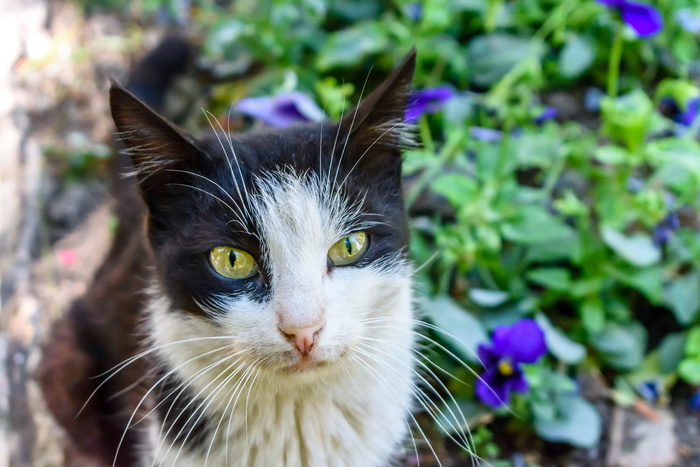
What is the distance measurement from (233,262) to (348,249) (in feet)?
0.78

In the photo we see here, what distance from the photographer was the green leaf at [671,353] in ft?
6.10

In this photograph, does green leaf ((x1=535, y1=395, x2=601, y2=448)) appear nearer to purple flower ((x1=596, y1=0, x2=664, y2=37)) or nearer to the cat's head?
the cat's head

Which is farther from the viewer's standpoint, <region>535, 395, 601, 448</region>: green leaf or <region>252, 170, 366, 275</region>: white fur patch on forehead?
<region>535, 395, 601, 448</region>: green leaf

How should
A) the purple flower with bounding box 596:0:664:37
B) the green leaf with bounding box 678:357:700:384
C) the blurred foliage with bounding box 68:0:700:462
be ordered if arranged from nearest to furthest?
1. the green leaf with bounding box 678:357:700:384
2. the blurred foliage with bounding box 68:0:700:462
3. the purple flower with bounding box 596:0:664:37

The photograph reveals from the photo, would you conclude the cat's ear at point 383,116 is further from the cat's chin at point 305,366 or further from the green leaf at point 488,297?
the green leaf at point 488,297

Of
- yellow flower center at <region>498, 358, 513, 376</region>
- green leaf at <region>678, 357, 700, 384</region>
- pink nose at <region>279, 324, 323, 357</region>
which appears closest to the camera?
pink nose at <region>279, 324, 323, 357</region>

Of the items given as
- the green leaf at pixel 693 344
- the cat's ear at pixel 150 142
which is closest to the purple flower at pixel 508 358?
the green leaf at pixel 693 344

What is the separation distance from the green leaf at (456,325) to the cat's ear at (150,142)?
836 millimetres

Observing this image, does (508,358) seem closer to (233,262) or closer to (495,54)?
(233,262)

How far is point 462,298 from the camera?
6.49 feet

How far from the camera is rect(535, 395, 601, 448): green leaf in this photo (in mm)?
1663

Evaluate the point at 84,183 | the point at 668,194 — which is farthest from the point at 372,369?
the point at 84,183

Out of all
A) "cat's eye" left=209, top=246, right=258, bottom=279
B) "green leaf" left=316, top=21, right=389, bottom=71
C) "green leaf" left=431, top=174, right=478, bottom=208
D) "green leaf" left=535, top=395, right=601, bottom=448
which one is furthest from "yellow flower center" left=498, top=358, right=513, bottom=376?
"green leaf" left=316, top=21, right=389, bottom=71

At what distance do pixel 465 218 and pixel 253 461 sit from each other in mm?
998
